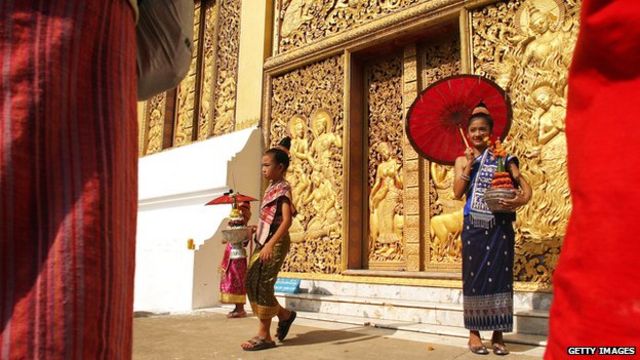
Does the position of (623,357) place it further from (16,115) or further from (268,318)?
(268,318)

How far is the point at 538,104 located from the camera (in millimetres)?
4086

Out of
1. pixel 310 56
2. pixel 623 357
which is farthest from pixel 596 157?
pixel 310 56

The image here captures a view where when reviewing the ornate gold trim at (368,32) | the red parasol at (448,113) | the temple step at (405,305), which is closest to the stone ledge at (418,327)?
the temple step at (405,305)

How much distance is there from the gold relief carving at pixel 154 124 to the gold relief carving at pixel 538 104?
21.2 ft

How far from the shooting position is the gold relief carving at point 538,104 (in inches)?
152

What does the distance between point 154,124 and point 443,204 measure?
6.47m

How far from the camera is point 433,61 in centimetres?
543

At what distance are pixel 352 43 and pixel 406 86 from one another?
91 cm

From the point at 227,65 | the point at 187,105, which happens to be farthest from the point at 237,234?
the point at 187,105

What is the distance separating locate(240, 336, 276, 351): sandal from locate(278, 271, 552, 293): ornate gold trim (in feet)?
5.86

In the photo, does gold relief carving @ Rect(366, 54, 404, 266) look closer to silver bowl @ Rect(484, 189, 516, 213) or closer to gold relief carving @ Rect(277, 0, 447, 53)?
gold relief carving @ Rect(277, 0, 447, 53)

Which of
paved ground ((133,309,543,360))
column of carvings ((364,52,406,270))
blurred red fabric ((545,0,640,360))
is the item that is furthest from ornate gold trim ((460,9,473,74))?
blurred red fabric ((545,0,640,360))

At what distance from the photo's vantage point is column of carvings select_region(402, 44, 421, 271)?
504 centimetres
